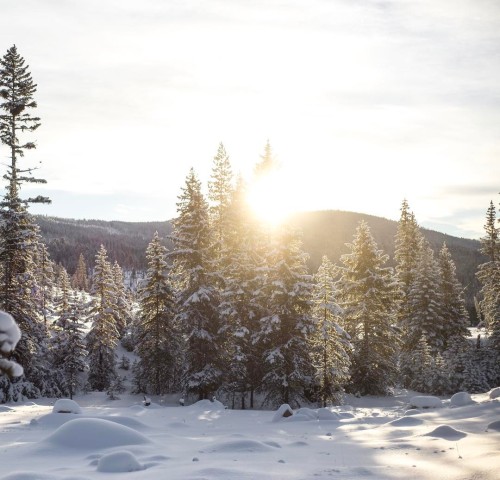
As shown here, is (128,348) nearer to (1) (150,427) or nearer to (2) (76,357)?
(2) (76,357)

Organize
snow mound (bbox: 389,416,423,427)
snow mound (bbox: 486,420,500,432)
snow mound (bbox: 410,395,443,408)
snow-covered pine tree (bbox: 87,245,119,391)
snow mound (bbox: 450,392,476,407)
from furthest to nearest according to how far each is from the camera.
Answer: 1. snow-covered pine tree (bbox: 87,245,119,391)
2. snow mound (bbox: 410,395,443,408)
3. snow mound (bbox: 450,392,476,407)
4. snow mound (bbox: 389,416,423,427)
5. snow mound (bbox: 486,420,500,432)

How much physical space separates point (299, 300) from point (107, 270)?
74.3ft

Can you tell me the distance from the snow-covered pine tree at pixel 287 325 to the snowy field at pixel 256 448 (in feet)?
25.4

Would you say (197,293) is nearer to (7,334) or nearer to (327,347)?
(327,347)

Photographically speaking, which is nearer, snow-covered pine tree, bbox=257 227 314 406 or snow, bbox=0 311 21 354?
snow, bbox=0 311 21 354

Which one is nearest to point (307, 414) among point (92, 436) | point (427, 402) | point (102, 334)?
point (427, 402)

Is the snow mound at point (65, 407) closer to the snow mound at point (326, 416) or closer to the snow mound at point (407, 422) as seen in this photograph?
the snow mound at point (326, 416)

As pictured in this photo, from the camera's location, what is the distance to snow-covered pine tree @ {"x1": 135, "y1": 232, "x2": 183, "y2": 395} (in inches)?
1261

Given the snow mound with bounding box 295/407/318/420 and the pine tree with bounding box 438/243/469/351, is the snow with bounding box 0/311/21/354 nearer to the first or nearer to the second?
the snow mound with bounding box 295/407/318/420

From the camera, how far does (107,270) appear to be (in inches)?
1650

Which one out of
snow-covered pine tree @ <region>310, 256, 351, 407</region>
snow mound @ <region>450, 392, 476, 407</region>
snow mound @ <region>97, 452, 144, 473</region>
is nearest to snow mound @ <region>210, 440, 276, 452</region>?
snow mound @ <region>97, 452, 144, 473</region>

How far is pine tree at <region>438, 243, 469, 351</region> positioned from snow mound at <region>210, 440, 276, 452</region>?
116ft

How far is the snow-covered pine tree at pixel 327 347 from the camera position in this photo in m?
25.8

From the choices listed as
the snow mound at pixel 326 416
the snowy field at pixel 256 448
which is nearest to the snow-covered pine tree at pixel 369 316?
the snow mound at pixel 326 416
